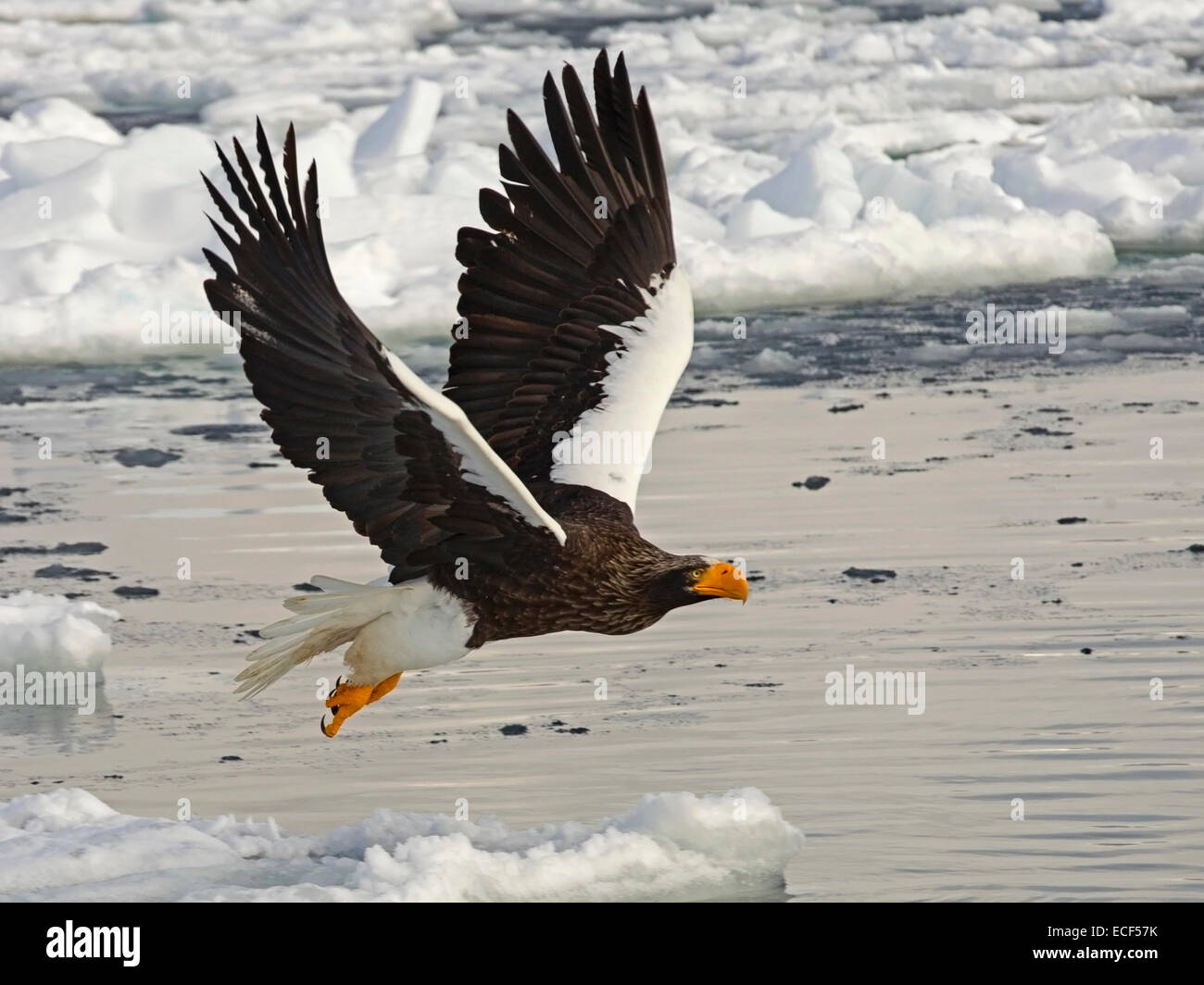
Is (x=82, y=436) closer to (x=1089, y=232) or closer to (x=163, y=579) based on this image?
(x=163, y=579)

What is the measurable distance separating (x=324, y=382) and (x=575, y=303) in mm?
1381

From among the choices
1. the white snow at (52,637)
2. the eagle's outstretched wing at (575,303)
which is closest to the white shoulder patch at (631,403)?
the eagle's outstretched wing at (575,303)

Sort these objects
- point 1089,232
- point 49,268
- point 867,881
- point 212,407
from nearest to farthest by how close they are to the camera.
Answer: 1. point 867,881
2. point 212,407
3. point 49,268
4. point 1089,232

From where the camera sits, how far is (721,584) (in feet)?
20.8

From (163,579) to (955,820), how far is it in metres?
3.85

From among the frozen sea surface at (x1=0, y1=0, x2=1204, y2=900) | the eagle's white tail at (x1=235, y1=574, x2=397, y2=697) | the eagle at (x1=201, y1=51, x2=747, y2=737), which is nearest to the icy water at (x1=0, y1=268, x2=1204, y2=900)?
the frozen sea surface at (x1=0, y1=0, x2=1204, y2=900)

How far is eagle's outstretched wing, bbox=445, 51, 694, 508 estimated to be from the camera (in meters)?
6.85

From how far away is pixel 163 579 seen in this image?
9156mm

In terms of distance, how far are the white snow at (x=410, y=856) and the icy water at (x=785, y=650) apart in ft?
0.13

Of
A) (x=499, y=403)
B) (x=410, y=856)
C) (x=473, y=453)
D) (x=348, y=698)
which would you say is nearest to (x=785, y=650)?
(x=499, y=403)

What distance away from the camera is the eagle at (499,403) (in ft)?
18.8

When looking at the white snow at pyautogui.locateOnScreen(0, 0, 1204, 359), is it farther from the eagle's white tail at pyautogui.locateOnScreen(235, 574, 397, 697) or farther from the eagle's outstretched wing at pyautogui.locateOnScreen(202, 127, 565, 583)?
the eagle's outstretched wing at pyautogui.locateOnScreen(202, 127, 565, 583)

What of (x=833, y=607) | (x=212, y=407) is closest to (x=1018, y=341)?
(x=212, y=407)

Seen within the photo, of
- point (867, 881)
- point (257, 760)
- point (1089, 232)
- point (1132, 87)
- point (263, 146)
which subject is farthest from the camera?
point (1132, 87)
